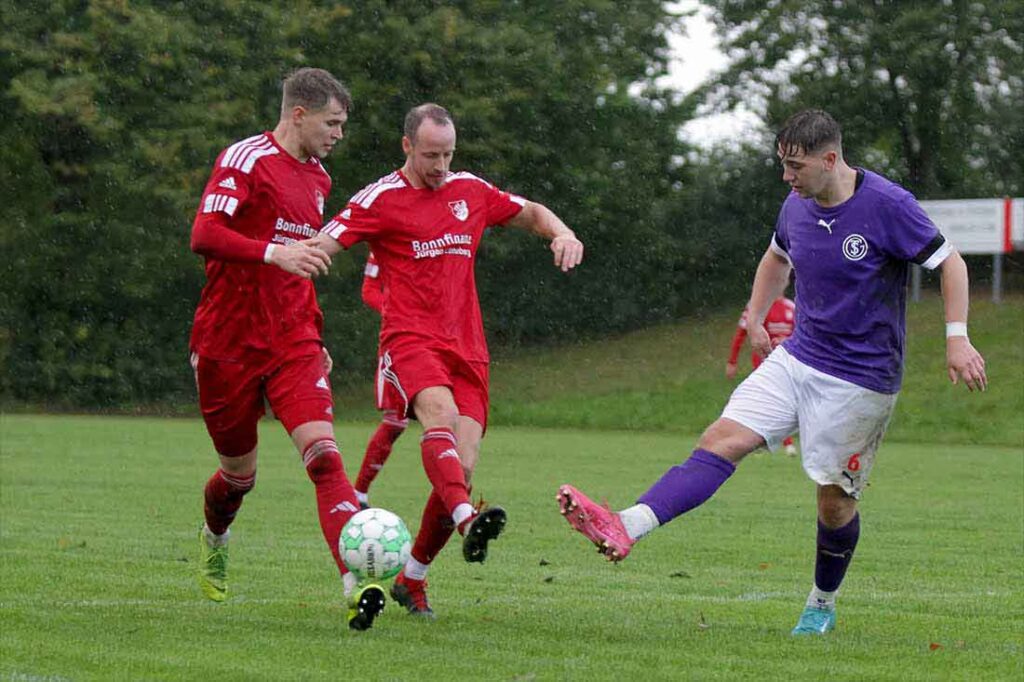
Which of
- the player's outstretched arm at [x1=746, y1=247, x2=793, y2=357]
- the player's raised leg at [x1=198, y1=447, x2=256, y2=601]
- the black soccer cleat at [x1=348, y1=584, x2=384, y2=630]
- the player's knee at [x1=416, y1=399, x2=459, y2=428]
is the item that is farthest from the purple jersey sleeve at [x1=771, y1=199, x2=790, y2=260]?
the player's raised leg at [x1=198, y1=447, x2=256, y2=601]

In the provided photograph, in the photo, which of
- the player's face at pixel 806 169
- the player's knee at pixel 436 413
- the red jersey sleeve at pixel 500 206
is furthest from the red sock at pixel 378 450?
the player's face at pixel 806 169

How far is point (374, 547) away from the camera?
6.25 metres

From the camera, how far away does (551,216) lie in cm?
756

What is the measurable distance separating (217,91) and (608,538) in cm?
2682

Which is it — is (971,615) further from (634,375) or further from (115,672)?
(634,375)

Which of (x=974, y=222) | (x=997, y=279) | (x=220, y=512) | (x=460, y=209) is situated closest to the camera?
(x=460, y=209)

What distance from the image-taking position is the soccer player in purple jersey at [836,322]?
645 centimetres

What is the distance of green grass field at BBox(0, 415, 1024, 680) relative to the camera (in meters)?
5.96

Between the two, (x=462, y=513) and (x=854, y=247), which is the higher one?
(x=854, y=247)

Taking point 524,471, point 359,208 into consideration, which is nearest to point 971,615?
point 359,208

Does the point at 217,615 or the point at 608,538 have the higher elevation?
the point at 608,538

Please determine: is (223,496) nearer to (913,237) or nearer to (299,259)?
(299,259)

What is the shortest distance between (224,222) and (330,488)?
121cm

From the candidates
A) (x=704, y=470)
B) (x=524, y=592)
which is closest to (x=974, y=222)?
(x=524, y=592)
